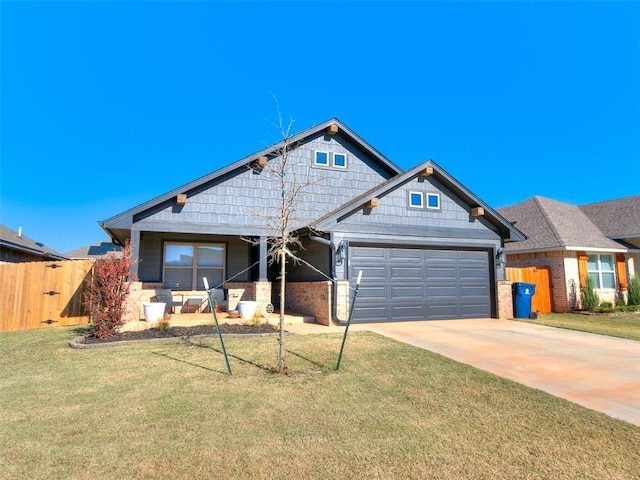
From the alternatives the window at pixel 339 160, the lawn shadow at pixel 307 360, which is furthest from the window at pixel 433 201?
the lawn shadow at pixel 307 360

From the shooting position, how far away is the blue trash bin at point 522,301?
44.4ft

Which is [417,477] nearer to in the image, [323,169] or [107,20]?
[323,169]

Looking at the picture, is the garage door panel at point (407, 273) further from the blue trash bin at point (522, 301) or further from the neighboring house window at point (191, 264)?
the neighboring house window at point (191, 264)

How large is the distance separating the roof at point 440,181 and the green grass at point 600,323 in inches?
129

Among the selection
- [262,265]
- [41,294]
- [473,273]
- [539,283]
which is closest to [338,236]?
[262,265]

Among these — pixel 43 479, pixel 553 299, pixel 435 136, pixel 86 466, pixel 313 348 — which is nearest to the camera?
pixel 43 479

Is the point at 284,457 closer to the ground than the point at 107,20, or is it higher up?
closer to the ground

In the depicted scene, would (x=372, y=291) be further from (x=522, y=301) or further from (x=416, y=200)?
(x=522, y=301)

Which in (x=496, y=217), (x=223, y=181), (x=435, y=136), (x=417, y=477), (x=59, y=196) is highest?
(x=435, y=136)

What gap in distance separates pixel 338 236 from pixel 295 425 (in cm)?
813

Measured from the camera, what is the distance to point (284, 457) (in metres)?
3.29

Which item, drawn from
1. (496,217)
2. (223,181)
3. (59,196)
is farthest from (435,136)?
(59,196)

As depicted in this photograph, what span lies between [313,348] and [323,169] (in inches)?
344

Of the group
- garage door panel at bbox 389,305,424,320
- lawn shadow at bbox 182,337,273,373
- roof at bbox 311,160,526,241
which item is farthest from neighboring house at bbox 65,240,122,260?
garage door panel at bbox 389,305,424,320
